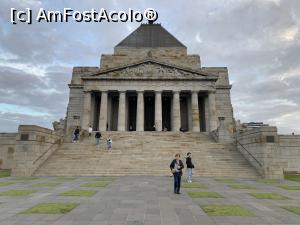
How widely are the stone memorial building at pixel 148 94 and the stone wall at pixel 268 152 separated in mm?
15390

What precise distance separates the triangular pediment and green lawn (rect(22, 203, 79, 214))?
109 feet

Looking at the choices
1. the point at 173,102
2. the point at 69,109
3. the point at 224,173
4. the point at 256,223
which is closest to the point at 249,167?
the point at 224,173

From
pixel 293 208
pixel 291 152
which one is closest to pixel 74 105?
pixel 291 152

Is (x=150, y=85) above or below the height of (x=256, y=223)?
above

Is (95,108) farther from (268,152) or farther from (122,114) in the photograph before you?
(268,152)

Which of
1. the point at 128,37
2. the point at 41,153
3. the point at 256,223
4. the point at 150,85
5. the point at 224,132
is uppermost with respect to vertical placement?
the point at 128,37

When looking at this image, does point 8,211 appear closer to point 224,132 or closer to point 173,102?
point 224,132

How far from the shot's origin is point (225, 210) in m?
8.05

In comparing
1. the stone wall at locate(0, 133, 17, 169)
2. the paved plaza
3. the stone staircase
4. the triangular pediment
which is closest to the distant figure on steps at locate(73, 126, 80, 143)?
the stone staircase

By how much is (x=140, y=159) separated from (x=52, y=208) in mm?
14580

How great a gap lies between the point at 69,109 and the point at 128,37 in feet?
68.8

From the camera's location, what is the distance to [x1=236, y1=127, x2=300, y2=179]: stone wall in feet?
64.0

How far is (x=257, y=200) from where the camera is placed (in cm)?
998

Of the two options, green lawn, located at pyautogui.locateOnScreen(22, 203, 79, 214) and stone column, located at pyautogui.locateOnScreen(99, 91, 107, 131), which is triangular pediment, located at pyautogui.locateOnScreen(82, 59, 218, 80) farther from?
green lawn, located at pyautogui.locateOnScreen(22, 203, 79, 214)
